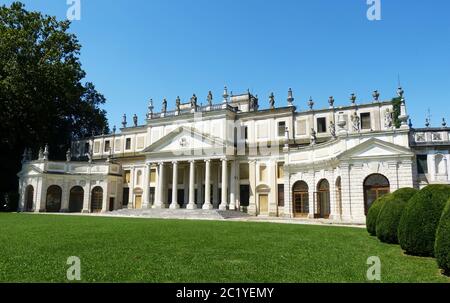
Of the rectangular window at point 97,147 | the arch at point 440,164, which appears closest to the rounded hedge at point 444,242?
the arch at point 440,164

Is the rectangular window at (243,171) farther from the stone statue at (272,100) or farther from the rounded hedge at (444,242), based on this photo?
the rounded hedge at (444,242)

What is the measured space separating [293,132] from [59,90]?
31578mm

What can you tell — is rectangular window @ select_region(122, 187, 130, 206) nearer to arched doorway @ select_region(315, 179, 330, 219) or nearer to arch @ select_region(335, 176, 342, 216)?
arched doorway @ select_region(315, 179, 330, 219)

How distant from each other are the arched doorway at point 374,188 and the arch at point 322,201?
6.57m

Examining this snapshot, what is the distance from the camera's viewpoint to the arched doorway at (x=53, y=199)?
166 ft

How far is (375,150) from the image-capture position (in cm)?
2928

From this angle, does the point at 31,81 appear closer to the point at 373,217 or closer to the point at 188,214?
the point at 188,214

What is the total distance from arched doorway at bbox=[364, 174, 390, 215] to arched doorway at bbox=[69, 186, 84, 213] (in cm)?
3991

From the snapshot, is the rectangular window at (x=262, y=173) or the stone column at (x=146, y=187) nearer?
the rectangular window at (x=262, y=173)

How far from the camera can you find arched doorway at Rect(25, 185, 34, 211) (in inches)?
1970

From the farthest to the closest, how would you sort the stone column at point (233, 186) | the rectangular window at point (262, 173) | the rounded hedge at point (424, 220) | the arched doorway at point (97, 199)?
1. the arched doorway at point (97, 199)
2. the rectangular window at point (262, 173)
3. the stone column at point (233, 186)
4. the rounded hedge at point (424, 220)

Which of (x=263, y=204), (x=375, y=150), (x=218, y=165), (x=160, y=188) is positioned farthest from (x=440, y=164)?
(x=160, y=188)

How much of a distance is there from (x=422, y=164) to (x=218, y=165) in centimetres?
2515
